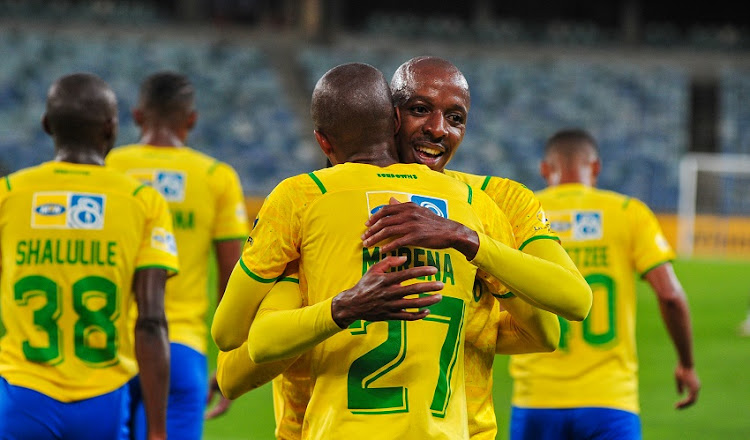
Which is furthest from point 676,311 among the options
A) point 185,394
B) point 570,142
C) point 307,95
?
point 307,95

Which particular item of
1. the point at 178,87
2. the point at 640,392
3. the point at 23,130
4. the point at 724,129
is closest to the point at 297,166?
the point at 23,130

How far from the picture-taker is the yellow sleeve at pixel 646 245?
473 centimetres

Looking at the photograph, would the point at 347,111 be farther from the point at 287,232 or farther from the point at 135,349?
the point at 135,349

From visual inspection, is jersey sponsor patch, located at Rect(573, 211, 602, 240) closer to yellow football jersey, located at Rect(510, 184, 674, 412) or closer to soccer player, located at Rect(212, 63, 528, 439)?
yellow football jersey, located at Rect(510, 184, 674, 412)

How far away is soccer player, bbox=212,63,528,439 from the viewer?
2.50 metres

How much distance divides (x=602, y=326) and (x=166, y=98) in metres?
2.26

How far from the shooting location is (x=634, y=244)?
15.6 feet

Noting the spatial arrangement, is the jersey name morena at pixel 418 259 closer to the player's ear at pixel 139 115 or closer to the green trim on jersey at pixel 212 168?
the green trim on jersey at pixel 212 168

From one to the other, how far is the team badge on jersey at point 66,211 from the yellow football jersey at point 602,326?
207 cm

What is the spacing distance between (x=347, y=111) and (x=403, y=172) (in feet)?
0.67

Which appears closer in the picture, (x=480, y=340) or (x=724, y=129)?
(x=480, y=340)

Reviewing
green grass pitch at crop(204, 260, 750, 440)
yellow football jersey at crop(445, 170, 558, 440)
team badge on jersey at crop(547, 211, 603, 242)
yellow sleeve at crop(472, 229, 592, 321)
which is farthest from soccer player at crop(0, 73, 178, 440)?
green grass pitch at crop(204, 260, 750, 440)

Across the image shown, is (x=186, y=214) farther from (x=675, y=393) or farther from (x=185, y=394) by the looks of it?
(x=675, y=393)

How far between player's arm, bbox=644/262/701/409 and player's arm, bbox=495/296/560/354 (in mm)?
2029
